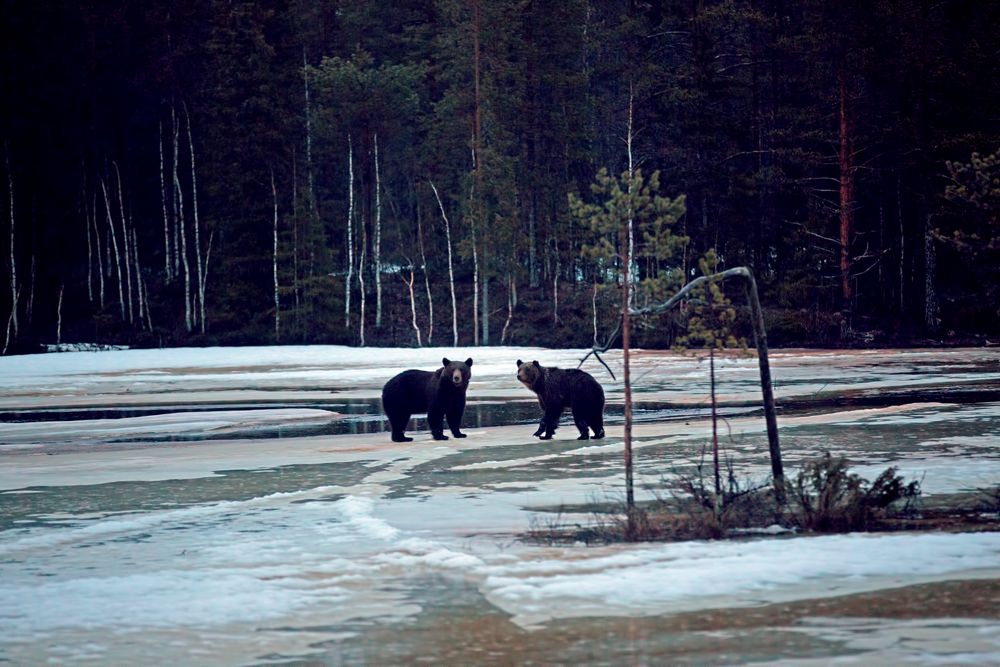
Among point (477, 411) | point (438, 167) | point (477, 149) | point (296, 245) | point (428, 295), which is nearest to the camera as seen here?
point (477, 411)

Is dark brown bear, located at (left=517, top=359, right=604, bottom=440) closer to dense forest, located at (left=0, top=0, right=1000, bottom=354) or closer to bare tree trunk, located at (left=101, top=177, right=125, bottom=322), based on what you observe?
dense forest, located at (left=0, top=0, right=1000, bottom=354)

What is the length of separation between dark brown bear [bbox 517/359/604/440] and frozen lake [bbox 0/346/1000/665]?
538mm

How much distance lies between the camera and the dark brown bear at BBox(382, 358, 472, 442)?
20.2m

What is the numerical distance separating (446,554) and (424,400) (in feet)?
30.8

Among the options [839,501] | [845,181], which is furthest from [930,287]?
[839,501]

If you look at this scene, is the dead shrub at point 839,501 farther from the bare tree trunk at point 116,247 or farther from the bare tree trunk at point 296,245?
the bare tree trunk at point 116,247

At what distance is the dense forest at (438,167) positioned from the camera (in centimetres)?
4919

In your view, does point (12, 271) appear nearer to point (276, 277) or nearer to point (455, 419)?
point (276, 277)

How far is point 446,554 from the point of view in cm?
1114

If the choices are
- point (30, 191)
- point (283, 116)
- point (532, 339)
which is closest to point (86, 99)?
point (30, 191)

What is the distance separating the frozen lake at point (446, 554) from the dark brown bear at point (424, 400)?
358 millimetres

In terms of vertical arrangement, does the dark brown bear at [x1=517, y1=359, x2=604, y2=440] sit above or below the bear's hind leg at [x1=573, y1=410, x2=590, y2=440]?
above

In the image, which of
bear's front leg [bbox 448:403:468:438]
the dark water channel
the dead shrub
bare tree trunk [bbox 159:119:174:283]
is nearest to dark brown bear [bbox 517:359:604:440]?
bear's front leg [bbox 448:403:468:438]

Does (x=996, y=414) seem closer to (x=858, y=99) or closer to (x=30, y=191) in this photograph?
(x=858, y=99)
